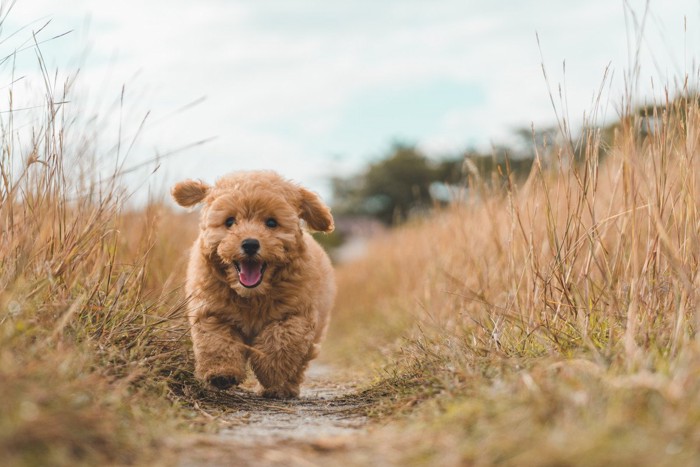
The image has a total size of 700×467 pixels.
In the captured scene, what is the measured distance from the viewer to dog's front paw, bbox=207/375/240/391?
396cm

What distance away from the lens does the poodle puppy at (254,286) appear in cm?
417

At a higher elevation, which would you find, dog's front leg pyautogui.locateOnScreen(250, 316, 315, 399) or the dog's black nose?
the dog's black nose

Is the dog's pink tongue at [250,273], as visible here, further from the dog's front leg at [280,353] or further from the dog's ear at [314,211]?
the dog's ear at [314,211]

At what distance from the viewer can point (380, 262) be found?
12.1m

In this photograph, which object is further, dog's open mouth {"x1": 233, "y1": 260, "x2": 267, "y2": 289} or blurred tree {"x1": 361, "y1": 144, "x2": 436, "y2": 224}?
blurred tree {"x1": 361, "y1": 144, "x2": 436, "y2": 224}

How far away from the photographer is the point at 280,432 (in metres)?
3.07

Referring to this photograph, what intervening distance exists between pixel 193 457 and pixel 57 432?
0.47m

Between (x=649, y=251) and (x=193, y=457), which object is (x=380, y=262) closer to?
(x=649, y=251)

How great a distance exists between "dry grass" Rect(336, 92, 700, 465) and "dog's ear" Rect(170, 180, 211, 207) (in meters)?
1.66

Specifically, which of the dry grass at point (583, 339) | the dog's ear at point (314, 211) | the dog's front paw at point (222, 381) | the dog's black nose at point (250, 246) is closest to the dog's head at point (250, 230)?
the dog's black nose at point (250, 246)

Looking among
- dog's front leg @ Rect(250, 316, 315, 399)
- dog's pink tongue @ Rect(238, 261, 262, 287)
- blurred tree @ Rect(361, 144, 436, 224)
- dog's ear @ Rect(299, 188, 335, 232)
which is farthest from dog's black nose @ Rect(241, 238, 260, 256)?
blurred tree @ Rect(361, 144, 436, 224)

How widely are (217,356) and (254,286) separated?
44cm

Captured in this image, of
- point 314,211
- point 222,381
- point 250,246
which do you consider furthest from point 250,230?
point 222,381

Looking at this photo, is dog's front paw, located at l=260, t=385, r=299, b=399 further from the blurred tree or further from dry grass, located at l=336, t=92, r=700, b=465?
the blurred tree
